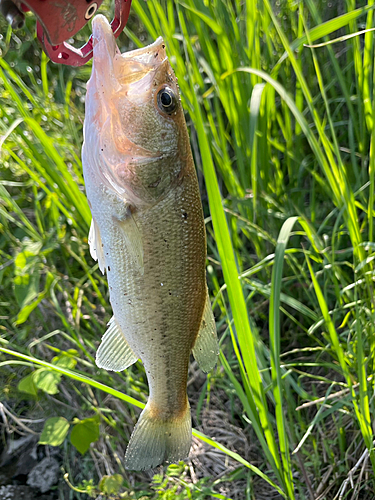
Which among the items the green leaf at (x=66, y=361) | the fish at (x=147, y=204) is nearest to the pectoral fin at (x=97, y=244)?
the fish at (x=147, y=204)

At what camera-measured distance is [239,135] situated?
1.87 m

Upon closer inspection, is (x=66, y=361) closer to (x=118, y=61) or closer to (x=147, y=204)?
(x=147, y=204)

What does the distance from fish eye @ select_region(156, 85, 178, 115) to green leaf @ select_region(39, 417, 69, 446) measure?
1.43 meters

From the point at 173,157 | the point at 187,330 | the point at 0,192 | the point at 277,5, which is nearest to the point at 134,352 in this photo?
the point at 187,330

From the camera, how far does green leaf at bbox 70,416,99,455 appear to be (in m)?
1.84

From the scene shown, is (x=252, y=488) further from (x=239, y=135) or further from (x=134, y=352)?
(x=239, y=135)

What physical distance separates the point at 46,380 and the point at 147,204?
46.2 inches

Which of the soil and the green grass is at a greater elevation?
the green grass

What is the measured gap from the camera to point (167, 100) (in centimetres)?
98

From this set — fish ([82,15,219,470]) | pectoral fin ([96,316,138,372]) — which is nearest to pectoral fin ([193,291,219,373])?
fish ([82,15,219,470])

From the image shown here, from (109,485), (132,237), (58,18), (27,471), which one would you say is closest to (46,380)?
(109,485)

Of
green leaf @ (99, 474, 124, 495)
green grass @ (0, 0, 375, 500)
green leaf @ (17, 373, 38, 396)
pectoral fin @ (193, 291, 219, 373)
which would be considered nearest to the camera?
pectoral fin @ (193, 291, 219, 373)

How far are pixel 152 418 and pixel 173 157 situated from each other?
582mm

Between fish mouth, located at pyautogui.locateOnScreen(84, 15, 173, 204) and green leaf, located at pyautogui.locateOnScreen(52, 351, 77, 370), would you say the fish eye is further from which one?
green leaf, located at pyautogui.locateOnScreen(52, 351, 77, 370)
